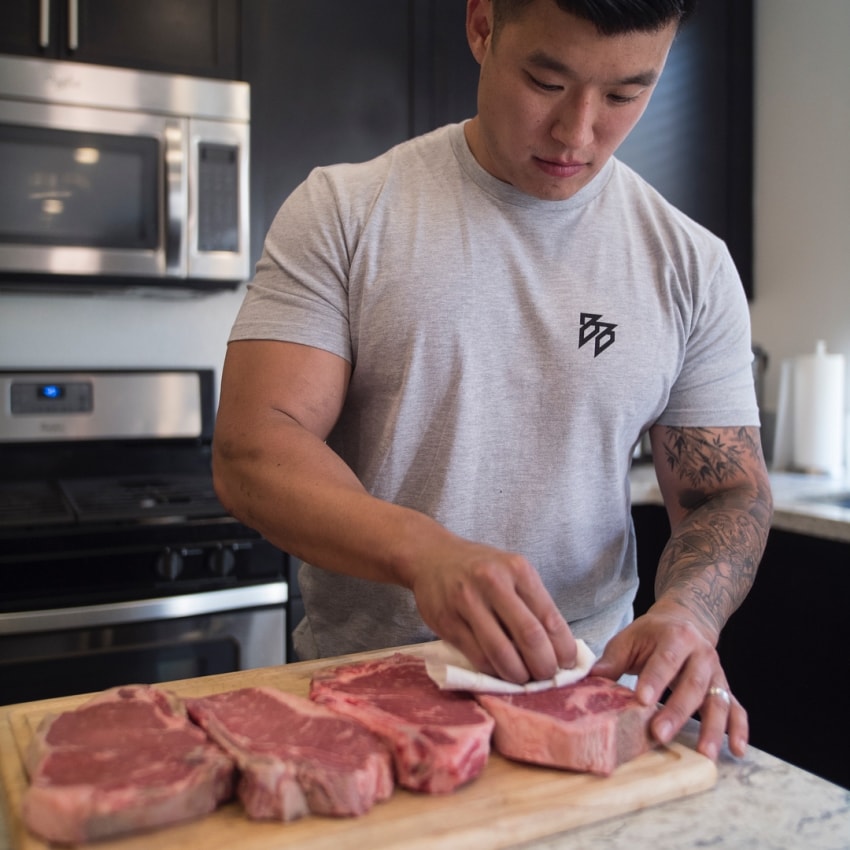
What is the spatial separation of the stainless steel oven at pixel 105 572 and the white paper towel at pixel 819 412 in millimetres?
1495

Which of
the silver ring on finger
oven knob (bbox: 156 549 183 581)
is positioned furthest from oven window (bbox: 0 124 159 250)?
the silver ring on finger

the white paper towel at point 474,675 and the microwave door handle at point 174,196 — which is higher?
the microwave door handle at point 174,196

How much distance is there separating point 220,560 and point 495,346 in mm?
1049

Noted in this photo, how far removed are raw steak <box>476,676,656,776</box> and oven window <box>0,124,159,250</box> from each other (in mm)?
1671

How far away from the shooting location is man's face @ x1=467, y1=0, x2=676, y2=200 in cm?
106

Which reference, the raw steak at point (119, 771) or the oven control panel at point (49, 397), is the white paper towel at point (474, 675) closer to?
the raw steak at point (119, 771)

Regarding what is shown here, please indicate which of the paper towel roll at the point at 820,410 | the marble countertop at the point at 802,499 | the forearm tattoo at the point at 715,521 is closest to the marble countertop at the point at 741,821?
the forearm tattoo at the point at 715,521

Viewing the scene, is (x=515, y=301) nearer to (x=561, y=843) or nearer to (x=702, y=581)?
(x=702, y=581)

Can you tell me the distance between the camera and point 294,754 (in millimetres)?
824

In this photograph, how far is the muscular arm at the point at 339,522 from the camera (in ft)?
2.98

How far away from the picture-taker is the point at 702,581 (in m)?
1.18

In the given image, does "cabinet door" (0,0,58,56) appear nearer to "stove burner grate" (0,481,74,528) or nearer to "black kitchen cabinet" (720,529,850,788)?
"stove burner grate" (0,481,74,528)

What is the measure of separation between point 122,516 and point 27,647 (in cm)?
31

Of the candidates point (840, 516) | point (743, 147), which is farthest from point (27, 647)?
point (743, 147)
